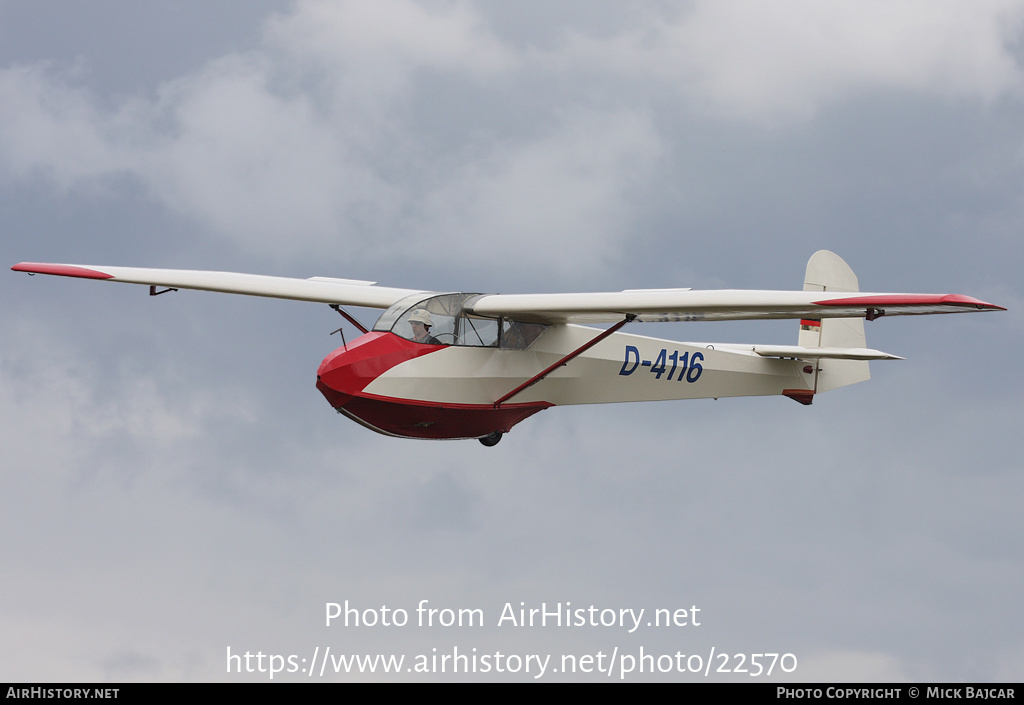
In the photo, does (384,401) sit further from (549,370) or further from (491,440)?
(549,370)

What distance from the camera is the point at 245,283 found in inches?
587

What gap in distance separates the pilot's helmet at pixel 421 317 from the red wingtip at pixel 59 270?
5838 mm

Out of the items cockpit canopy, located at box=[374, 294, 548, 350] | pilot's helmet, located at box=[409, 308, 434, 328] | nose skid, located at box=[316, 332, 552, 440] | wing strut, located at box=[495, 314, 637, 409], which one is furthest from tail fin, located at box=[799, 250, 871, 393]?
pilot's helmet, located at box=[409, 308, 434, 328]

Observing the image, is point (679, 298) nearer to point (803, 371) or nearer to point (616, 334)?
point (616, 334)

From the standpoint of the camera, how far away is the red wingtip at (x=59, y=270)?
51.7ft

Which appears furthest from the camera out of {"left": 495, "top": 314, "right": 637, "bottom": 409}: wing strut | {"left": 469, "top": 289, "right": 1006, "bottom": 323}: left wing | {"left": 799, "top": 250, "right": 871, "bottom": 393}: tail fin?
{"left": 799, "top": 250, "right": 871, "bottom": 393}: tail fin

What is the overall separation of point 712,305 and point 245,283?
6.88m

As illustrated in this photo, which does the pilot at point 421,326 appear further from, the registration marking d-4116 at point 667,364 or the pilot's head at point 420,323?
the registration marking d-4116 at point 667,364

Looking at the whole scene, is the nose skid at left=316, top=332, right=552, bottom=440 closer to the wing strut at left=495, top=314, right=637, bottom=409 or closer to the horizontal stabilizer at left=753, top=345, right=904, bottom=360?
the wing strut at left=495, top=314, right=637, bottom=409

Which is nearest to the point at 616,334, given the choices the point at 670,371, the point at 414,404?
the point at 670,371

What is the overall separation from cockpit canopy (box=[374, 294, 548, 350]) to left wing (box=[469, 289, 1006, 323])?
0.53 ft

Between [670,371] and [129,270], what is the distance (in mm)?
8254

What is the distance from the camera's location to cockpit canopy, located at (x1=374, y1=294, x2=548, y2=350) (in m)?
12.4

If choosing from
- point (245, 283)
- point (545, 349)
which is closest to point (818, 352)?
point (545, 349)
